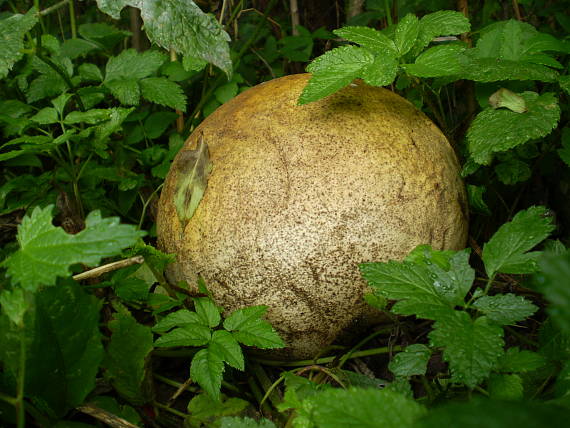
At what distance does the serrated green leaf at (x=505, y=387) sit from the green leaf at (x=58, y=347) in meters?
0.88

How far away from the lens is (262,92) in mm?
1824

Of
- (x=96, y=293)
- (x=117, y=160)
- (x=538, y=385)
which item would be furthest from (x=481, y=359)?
(x=117, y=160)

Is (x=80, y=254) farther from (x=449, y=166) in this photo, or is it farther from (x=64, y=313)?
(x=449, y=166)

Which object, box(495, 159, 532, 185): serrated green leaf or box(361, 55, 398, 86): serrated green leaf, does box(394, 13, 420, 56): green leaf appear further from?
box(495, 159, 532, 185): serrated green leaf

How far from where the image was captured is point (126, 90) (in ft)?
7.18

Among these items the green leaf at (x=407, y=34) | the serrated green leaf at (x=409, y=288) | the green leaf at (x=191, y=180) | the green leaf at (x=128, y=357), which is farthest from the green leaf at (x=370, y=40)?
the green leaf at (x=128, y=357)

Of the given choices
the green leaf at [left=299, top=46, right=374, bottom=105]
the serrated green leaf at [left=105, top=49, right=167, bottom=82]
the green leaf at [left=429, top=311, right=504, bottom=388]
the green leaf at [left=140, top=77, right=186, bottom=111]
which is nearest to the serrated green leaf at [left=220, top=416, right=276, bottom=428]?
the green leaf at [left=429, top=311, right=504, bottom=388]

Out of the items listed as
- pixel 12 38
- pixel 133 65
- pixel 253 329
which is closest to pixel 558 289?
pixel 253 329

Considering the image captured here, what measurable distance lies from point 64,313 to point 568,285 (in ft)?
3.34

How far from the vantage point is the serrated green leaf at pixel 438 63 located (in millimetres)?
1572

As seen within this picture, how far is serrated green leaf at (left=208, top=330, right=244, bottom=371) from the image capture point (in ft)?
4.47

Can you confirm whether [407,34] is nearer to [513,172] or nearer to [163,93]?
[513,172]

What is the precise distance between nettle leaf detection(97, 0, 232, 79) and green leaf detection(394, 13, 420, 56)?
Answer: 0.53 meters

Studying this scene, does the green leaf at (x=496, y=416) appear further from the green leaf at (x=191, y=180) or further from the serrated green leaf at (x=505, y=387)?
the green leaf at (x=191, y=180)
